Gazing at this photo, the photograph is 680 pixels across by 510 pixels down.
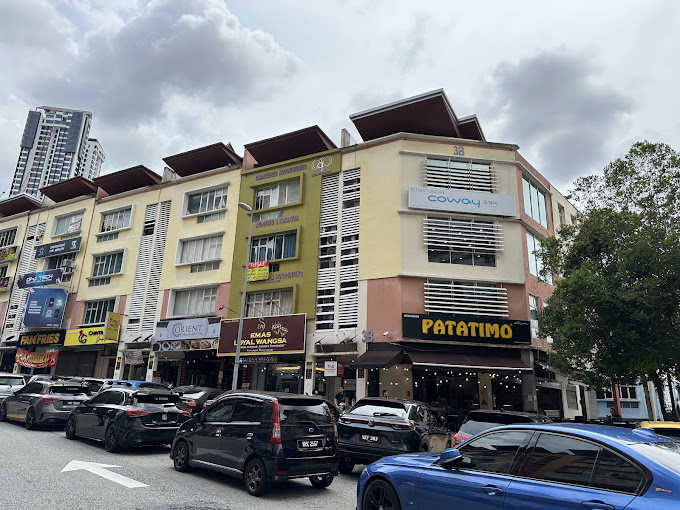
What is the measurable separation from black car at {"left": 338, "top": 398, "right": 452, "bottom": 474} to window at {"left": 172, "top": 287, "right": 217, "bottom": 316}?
21.2m

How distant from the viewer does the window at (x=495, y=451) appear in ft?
15.1

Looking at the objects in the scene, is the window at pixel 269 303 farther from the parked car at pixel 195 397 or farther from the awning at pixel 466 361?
the parked car at pixel 195 397

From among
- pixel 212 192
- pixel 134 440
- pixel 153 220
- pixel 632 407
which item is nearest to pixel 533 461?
pixel 134 440

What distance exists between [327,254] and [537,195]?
1344 centimetres

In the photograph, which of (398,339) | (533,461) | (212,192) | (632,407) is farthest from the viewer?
(632,407)

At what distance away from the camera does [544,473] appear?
13.9 ft

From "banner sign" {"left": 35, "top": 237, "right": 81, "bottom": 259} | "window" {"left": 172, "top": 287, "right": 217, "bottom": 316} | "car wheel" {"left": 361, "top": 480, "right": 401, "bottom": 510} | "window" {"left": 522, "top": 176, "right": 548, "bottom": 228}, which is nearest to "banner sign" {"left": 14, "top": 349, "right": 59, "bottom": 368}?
"banner sign" {"left": 35, "top": 237, "right": 81, "bottom": 259}

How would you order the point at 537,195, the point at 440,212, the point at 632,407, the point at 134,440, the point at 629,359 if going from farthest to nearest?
the point at 632,407 < the point at 537,195 < the point at 440,212 < the point at 629,359 < the point at 134,440

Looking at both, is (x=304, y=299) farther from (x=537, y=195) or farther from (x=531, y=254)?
(x=537, y=195)

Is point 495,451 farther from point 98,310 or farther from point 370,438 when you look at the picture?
point 98,310

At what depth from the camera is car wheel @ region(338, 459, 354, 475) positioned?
405 inches

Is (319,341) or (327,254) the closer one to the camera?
(319,341)

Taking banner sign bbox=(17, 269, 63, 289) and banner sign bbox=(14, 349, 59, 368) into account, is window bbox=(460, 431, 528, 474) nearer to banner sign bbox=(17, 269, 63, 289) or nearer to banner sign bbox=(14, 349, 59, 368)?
banner sign bbox=(14, 349, 59, 368)

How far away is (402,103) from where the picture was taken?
87.6 feet
